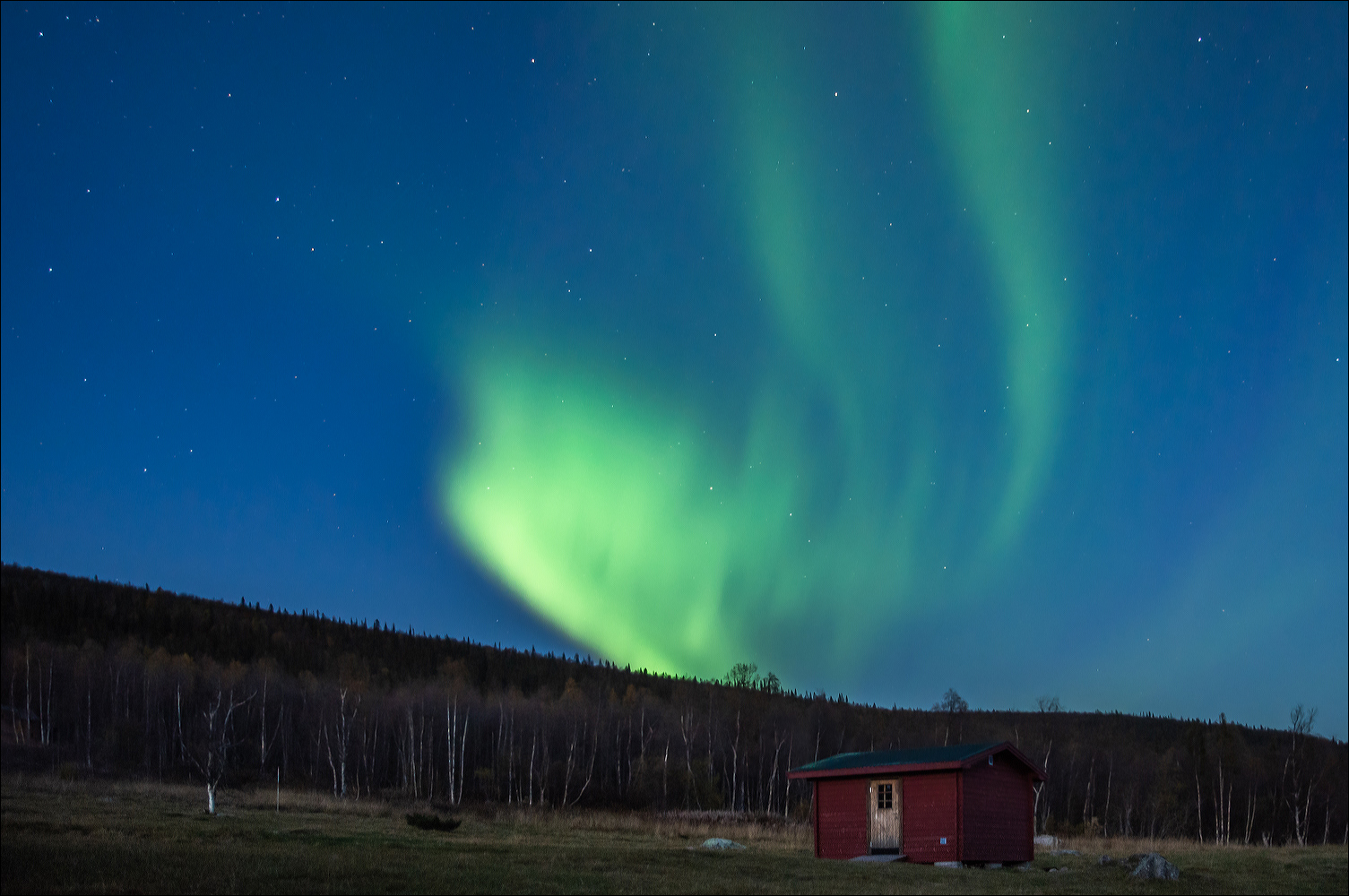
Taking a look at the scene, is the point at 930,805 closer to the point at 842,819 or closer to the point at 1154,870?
the point at 842,819

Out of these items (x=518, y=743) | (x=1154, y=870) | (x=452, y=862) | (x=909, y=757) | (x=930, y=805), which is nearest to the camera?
(x=452, y=862)

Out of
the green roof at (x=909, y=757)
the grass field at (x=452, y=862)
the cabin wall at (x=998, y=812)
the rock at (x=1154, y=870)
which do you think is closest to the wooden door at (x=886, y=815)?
the green roof at (x=909, y=757)

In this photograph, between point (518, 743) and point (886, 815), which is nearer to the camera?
point (886, 815)


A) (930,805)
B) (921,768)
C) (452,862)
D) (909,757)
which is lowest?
(452,862)

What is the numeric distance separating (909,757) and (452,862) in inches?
684

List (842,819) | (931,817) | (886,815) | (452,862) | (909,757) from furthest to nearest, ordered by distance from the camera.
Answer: (842,819) < (886,815) < (909,757) < (931,817) < (452,862)

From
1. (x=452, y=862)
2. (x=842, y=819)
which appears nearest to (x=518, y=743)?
(x=842, y=819)

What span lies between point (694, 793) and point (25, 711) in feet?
243

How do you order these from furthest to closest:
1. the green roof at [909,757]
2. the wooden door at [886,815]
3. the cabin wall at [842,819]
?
the cabin wall at [842,819]
the wooden door at [886,815]
the green roof at [909,757]

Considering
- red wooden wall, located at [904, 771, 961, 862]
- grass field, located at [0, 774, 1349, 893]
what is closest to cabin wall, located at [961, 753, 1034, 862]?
red wooden wall, located at [904, 771, 961, 862]

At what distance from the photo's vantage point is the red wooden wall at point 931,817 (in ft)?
112

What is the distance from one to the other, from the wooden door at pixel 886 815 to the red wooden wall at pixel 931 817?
1.36ft

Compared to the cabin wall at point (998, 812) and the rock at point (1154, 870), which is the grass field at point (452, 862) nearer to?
the rock at point (1154, 870)

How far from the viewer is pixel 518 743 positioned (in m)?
105
